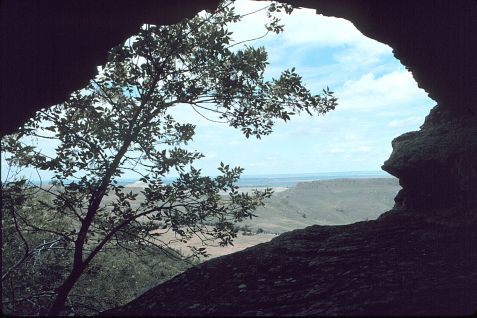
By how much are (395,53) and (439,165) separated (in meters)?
3.57

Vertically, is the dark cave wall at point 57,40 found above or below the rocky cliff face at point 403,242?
above

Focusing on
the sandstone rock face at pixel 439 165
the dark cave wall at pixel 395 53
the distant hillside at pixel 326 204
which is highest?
the dark cave wall at pixel 395 53

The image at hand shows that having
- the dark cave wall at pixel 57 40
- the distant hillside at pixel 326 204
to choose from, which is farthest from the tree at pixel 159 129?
the distant hillside at pixel 326 204

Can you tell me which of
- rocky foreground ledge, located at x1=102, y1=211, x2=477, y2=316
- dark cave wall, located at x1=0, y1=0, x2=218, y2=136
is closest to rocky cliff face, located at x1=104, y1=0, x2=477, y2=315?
rocky foreground ledge, located at x1=102, y1=211, x2=477, y2=316

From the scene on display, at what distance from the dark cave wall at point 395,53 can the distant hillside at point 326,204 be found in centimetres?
7853

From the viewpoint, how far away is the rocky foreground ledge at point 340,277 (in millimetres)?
5641

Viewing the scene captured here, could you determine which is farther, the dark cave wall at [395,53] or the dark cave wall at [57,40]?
the dark cave wall at [395,53]

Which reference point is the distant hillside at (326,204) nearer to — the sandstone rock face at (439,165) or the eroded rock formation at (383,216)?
the sandstone rock face at (439,165)

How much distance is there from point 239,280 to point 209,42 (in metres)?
6.38

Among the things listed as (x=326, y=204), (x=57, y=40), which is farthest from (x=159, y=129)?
(x=326, y=204)

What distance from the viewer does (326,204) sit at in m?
150

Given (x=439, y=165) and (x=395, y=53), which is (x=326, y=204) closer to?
(x=395, y=53)

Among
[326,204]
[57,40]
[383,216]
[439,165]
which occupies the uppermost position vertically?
[57,40]

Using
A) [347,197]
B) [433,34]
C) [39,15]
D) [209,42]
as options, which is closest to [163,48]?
[209,42]
